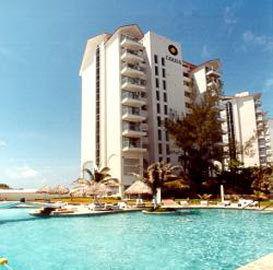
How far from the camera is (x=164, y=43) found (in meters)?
57.7

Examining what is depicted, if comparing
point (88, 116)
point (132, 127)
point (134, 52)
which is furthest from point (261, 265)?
point (88, 116)

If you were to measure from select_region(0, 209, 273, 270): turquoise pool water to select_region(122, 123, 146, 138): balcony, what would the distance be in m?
25.3

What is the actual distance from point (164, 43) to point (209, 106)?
14.0 metres

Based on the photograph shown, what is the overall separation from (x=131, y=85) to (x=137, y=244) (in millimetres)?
37213

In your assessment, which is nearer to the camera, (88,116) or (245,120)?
(88,116)

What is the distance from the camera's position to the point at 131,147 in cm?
Result: 4831

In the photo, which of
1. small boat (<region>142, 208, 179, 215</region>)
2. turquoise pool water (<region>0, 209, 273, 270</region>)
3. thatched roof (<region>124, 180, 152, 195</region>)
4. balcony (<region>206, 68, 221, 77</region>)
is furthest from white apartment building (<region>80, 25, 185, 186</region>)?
turquoise pool water (<region>0, 209, 273, 270</region>)

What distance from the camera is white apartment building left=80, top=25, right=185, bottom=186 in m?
49.6

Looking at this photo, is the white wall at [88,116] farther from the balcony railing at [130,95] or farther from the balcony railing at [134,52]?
the balcony railing at [134,52]

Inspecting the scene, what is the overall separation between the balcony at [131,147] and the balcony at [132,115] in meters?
3.27

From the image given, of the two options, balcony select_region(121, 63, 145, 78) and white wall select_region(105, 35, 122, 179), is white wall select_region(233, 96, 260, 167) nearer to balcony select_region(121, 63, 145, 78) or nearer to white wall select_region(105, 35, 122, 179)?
balcony select_region(121, 63, 145, 78)

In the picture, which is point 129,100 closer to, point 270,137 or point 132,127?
point 132,127

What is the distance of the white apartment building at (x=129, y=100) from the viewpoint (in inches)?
1951

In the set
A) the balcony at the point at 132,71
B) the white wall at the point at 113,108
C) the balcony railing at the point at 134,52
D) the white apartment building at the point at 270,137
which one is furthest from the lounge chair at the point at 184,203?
the white apartment building at the point at 270,137
